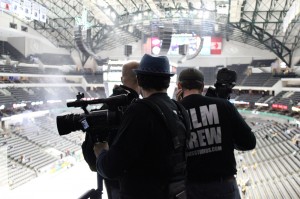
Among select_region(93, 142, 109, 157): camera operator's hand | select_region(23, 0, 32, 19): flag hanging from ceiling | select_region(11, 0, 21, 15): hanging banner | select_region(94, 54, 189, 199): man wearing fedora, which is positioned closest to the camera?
select_region(94, 54, 189, 199): man wearing fedora

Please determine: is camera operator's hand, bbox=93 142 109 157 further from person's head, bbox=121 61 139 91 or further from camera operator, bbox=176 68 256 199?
camera operator, bbox=176 68 256 199

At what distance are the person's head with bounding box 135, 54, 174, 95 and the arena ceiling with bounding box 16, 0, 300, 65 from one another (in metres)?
15.0

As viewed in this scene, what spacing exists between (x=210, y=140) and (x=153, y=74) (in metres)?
0.71

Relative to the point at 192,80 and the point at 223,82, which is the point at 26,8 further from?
the point at 192,80

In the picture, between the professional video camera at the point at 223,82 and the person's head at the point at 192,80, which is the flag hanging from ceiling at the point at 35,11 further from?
the person's head at the point at 192,80

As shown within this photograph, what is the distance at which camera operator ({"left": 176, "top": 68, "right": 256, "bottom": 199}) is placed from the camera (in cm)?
188

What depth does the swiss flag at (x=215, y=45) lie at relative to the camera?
2798 centimetres

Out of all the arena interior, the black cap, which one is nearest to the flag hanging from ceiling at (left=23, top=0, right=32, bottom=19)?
the arena interior

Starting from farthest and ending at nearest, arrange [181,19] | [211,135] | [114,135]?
[181,19] < [211,135] < [114,135]

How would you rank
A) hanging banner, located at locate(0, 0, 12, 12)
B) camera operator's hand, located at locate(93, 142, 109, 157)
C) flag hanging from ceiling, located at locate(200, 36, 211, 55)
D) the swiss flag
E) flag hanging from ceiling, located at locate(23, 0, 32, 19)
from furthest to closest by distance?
the swiss flag → flag hanging from ceiling, located at locate(200, 36, 211, 55) → flag hanging from ceiling, located at locate(23, 0, 32, 19) → hanging banner, located at locate(0, 0, 12, 12) → camera operator's hand, located at locate(93, 142, 109, 157)

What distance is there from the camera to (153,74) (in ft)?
4.42

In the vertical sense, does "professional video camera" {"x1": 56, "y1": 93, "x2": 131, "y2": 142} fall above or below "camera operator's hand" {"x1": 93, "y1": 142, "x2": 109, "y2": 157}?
above

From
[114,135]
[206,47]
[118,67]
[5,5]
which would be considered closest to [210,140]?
[114,135]

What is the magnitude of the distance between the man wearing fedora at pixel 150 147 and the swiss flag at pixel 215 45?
27437 mm
